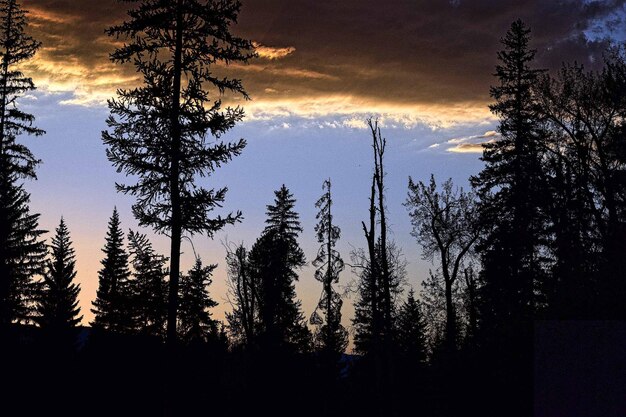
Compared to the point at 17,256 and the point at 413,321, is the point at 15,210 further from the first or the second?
the point at 413,321

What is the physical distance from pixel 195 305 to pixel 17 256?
705 inches

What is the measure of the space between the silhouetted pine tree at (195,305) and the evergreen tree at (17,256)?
11859 millimetres

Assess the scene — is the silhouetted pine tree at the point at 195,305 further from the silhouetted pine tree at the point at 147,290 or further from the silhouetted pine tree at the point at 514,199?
the silhouetted pine tree at the point at 514,199

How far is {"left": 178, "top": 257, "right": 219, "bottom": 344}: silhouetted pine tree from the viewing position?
5756 cm

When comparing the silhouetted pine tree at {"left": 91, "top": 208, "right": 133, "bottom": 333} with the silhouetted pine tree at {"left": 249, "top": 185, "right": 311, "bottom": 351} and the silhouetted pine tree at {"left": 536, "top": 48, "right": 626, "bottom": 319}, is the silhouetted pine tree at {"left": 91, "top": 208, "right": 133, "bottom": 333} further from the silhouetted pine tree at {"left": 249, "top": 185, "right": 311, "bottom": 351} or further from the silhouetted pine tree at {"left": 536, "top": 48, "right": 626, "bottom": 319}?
the silhouetted pine tree at {"left": 536, "top": 48, "right": 626, "bottom": 319}

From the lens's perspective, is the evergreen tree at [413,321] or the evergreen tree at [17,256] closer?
the evergreen tree at [17,256]

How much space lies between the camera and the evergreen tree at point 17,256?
41.7 metres

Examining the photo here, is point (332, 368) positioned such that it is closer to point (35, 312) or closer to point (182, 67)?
point (182, 67)

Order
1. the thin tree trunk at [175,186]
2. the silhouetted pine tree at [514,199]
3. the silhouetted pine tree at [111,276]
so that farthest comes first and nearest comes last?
1. the silhouetted pine tree at [111,276]
2. the silhouetted pine tree at [514,199]
3. the thin tree trunk at [175,186]

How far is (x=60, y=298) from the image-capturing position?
4688 cm

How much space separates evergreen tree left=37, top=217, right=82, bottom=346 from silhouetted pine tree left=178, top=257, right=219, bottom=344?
309 inches

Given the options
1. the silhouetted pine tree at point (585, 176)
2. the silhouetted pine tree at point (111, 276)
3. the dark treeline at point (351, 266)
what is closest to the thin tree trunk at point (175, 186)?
the dark treeline at point (351, 266)

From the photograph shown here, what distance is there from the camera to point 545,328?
1873 centimetres

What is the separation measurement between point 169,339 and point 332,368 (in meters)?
9.05
